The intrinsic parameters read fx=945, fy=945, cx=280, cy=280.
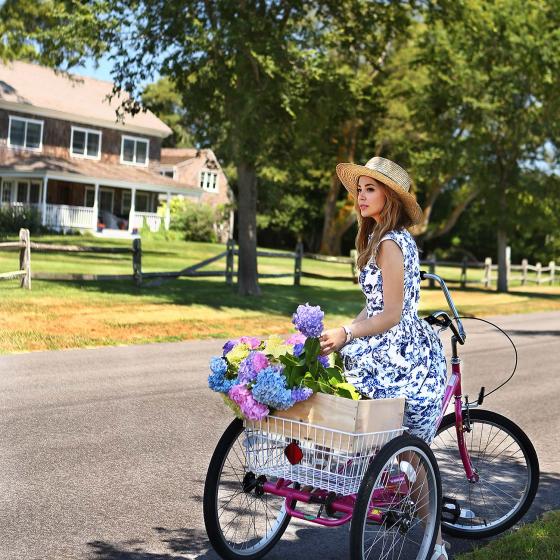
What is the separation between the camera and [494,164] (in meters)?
34.7

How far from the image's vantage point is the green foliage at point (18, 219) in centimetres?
4056

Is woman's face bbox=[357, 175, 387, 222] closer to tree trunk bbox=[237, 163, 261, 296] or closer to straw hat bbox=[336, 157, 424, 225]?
straw hat bbox=[336, 157, 424, 225]

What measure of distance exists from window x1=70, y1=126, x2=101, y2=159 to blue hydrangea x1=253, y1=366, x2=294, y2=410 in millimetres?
45030

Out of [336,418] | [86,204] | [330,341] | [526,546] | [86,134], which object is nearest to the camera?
[336,418]

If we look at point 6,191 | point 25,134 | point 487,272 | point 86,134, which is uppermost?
point 86,134

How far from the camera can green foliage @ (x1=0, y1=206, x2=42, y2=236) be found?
4056cm

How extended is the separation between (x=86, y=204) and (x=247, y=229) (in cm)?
2653

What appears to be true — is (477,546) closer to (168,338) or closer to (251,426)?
(251,426)

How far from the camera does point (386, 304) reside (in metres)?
4.46

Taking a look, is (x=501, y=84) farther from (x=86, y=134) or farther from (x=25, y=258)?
(x=86, y=134)

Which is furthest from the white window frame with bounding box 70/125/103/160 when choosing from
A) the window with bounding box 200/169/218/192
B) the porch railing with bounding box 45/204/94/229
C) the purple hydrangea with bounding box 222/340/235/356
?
the purple hydrangea with bounding box 222/340/235/356

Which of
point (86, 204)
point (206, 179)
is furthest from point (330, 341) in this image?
point (206, 179)

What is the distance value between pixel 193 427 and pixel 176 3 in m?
14.0

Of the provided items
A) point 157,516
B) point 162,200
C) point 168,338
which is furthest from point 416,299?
point 162,200
